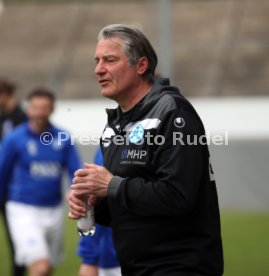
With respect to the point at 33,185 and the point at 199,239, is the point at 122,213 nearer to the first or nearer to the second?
the point at 199,239

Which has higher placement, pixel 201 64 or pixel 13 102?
pixel 201 64

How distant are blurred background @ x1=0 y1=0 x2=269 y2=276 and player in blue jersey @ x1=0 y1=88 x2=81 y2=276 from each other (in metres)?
1.83

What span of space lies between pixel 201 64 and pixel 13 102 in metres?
10.2

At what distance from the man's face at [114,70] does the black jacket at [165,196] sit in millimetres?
129

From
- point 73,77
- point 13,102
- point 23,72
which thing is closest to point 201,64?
point 73,77

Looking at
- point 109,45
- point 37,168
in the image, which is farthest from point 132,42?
point 37,168

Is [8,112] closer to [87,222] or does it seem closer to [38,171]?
[38,171]

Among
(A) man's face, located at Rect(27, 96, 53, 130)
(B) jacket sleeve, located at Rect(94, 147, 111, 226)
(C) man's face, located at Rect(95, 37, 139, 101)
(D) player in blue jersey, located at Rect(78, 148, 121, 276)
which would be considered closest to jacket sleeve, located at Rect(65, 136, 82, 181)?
(A) man's face, located at Rect(27, 96, 53, 130)

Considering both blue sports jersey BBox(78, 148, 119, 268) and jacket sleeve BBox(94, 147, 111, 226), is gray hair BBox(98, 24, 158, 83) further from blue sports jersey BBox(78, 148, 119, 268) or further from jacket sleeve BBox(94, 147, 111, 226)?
blue sports jersey BBox(78, 148, 119, 268)

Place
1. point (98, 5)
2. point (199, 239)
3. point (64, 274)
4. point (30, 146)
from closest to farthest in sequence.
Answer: point (199, 239)
point (30, 146)
point (64, 274)
point (98, 5)

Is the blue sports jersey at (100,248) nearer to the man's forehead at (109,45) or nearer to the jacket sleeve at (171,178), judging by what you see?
the man's forehead at (109,45)

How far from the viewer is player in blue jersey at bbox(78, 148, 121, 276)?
22.1 ft

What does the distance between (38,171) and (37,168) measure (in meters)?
0.04

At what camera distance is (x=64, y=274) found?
439 inches
